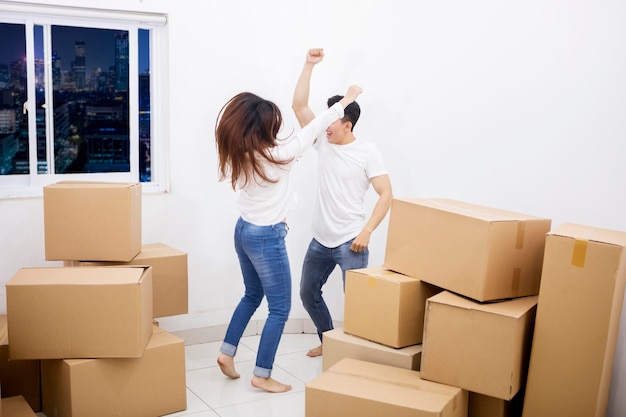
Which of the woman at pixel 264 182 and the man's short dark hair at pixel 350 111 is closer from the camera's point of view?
the woman at pixel 264 182

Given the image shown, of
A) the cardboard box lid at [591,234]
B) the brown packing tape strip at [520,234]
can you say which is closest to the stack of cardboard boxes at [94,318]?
the brown packing tape strip at [520,234]

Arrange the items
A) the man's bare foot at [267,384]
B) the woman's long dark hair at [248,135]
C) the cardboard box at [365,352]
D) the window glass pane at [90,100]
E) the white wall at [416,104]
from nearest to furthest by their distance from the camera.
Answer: the cardboard box at [365,352]
the white wall at [416,104]
the woman's long dark hair at [248,135]
the man's bare foot at [267,384]
the window glass pane at [90,100]

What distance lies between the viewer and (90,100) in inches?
133

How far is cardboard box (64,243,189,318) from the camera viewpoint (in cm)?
300

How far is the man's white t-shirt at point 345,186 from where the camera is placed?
9.97ft

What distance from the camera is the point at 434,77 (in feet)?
10.7

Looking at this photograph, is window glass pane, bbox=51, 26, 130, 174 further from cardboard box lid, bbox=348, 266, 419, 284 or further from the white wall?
cardboard box lid, bbox=348, 266, 419, 284

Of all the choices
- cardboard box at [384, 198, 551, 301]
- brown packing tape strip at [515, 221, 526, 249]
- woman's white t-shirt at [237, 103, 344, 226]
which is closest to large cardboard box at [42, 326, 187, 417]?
woman's white t-shirt at [237, 103, 344, 226]

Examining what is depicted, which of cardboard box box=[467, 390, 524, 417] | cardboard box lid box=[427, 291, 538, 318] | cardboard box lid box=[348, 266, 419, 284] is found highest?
cardboard box lid box=[348, 266, 419, 284]

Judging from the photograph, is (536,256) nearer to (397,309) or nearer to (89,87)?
(397,309)

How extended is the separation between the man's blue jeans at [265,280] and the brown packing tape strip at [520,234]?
3.25ft

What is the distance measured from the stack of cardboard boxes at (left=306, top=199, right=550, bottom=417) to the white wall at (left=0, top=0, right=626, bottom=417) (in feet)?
1.46

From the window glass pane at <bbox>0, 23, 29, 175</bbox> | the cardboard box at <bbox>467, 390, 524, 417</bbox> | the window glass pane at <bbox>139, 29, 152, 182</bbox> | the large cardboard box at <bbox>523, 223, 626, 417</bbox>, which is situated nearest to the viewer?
the large cardboard box at <bbox>523, 223, 626, 417</bbox>

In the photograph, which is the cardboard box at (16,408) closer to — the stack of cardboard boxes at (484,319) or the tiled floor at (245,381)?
the tiled floor at (245,381)
